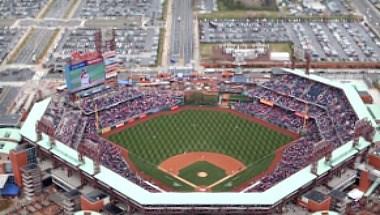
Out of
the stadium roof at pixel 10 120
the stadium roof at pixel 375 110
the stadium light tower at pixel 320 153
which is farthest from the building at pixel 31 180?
the stadium roof at pixel 375 110

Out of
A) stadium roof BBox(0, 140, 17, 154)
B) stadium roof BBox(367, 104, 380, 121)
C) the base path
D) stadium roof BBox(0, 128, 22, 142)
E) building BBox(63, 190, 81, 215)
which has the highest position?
stadium roof BBox(367, 104, 380, 121)

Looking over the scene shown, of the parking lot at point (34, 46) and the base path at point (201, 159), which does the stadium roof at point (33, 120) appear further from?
the parking lot at point (34, 46)

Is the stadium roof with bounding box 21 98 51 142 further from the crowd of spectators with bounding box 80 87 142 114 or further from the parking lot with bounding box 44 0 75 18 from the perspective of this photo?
the parking lot with bounding box 44 0 75 18

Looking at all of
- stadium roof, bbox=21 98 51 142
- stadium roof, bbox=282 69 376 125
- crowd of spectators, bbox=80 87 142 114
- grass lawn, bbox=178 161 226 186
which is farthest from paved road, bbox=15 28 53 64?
stadium roof, bbox=282 69 376 125

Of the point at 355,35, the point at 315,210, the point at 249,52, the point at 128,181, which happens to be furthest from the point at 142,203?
the point at 355,35

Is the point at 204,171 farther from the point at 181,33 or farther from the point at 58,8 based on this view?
the point at 58,8

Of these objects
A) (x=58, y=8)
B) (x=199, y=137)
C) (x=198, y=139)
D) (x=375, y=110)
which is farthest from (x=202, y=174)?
(x=58, y=8)
